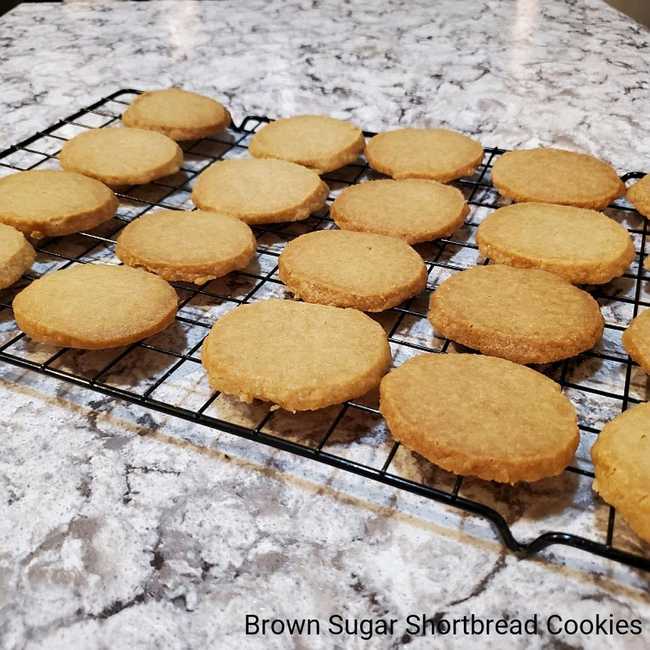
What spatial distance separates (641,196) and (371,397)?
865 millimetres

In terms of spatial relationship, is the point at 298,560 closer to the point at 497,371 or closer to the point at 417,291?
the point at 497,371

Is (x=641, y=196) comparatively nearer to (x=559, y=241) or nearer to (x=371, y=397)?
(x=559, y=241)

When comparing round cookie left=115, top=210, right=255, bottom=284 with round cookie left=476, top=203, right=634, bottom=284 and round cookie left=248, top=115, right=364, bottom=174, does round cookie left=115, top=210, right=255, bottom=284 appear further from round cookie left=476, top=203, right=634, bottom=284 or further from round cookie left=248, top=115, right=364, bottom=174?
round cookie left=476, top=203, right=634, bottom=284

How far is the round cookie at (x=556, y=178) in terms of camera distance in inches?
64.6

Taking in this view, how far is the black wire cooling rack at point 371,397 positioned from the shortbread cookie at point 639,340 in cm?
4

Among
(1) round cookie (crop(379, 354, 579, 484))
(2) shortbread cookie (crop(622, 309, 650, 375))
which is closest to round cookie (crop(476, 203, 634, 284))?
(2) shortbread cookie (crop(622, 309, 650, 375))

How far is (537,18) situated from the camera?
115 inches

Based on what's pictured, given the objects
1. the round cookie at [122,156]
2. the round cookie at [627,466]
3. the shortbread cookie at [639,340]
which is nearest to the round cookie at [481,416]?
the round cookie at [627,466]

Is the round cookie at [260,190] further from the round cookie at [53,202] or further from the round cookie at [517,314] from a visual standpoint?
the round cookie at [517,314]

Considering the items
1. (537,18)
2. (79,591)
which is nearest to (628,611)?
(79,591)

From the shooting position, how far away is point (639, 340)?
1.19 meters

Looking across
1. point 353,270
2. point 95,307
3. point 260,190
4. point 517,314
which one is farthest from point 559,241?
point 95,307

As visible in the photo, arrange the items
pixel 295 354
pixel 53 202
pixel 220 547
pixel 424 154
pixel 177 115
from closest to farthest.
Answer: pixel 220 547 < pixel 295 354 < pixel 53 202 < pixel 424 154 < pixel 177 115

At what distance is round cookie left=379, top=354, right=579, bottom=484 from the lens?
0.96 m
